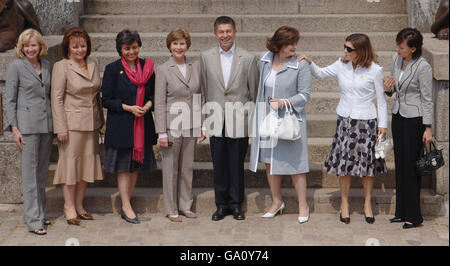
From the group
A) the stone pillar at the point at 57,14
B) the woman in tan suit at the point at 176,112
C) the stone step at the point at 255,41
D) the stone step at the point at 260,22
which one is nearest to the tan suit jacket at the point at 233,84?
the woman in tan suit at the point at 176,112

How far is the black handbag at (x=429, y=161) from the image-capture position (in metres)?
7.34

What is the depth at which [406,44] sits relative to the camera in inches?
288

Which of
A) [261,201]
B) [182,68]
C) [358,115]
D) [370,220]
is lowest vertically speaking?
[370,220]

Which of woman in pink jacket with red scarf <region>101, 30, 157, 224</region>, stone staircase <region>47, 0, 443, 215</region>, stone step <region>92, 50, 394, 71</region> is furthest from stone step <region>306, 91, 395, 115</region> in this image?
woman in pink jacket with red scarf <region>101, 30, 157, 224</region>

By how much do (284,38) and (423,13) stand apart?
3.12m

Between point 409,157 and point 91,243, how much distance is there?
10.3 feet

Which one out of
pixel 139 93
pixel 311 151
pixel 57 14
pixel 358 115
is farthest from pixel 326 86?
pixel 57 14

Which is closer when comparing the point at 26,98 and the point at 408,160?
the point at 26,98

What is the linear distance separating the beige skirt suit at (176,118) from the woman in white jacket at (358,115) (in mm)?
1152

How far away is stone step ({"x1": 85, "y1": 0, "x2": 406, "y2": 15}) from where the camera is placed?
10852 millimetres

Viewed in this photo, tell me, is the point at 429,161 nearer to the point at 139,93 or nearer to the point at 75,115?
the point at 139,93

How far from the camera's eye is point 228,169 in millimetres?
7891

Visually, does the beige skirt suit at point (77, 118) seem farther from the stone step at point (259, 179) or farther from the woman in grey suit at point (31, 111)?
the stone step at point (259, 179)

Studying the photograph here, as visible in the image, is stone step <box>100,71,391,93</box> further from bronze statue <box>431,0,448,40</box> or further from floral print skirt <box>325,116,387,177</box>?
floral print skirt <box>325,116,387,177</box>
